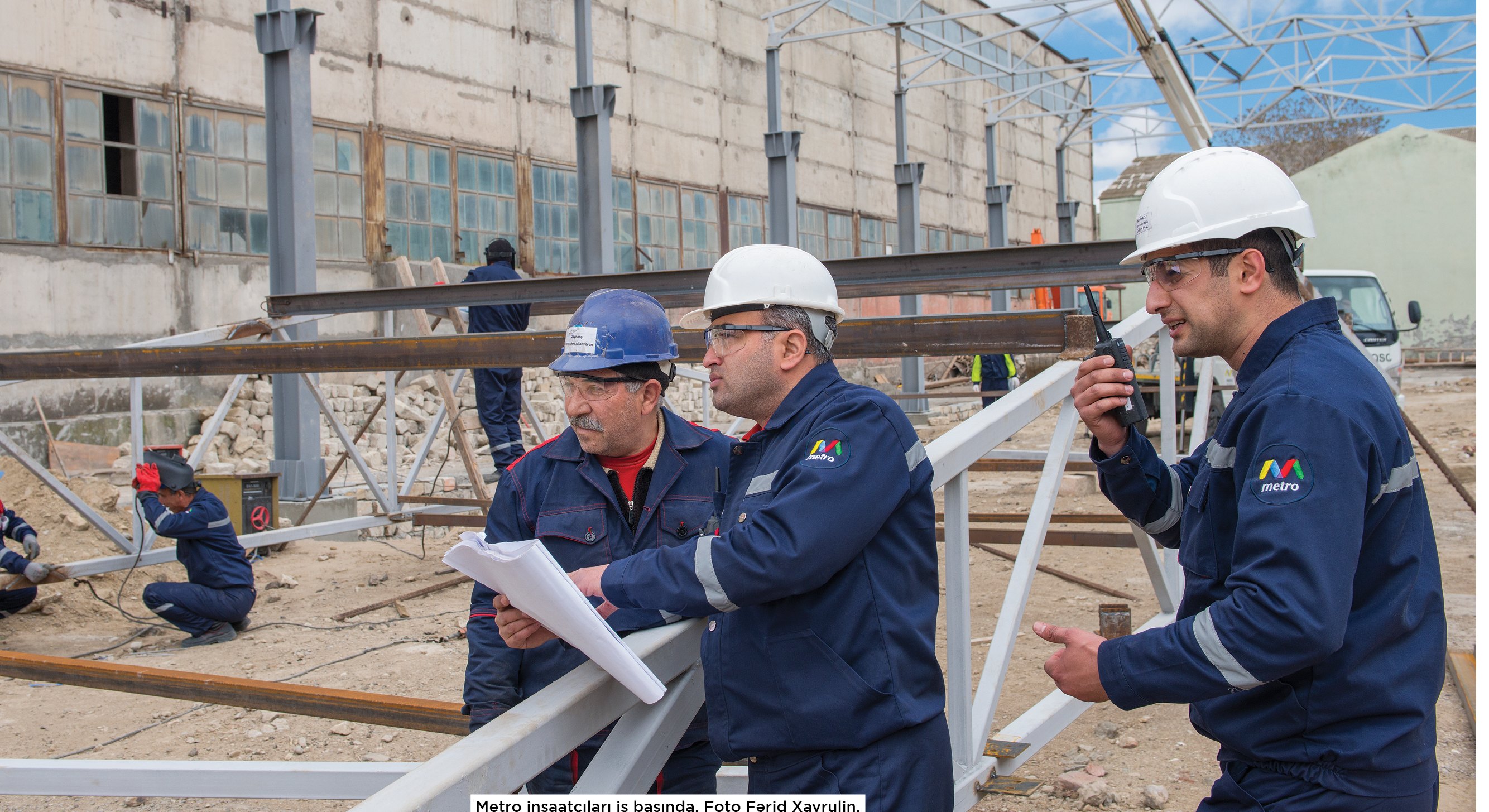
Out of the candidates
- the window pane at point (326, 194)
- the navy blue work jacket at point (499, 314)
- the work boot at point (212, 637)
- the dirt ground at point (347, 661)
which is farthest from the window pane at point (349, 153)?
the work boot at point (212, 637)

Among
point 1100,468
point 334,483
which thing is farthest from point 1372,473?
point 334,483

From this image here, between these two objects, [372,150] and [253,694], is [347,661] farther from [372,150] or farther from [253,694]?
[372,150]

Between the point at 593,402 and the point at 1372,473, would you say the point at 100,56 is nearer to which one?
the point at 593,402

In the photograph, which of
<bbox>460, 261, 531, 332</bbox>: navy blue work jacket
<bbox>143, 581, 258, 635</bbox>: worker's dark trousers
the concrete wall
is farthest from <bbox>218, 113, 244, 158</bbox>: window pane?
the concrete wall

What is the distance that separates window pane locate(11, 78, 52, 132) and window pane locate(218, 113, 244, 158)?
1879 mm

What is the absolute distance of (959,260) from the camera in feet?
18.4

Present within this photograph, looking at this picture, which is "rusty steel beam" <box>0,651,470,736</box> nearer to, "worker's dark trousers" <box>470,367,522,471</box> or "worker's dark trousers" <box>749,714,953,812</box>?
"worker's dark trousers" <box>749,714,953,812</box>

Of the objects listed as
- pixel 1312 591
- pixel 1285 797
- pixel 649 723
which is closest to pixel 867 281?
pixel 649 723

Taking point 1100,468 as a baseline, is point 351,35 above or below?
above

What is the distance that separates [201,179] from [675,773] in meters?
12.4

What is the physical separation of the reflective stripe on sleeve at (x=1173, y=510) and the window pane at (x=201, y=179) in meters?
12.8

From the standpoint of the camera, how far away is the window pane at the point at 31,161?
10930 mm

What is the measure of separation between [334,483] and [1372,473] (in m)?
10.7

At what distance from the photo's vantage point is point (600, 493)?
8.04 ft
